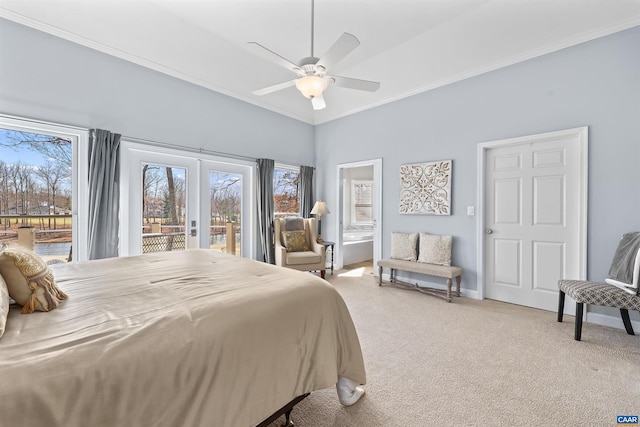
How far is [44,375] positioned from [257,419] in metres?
0.78

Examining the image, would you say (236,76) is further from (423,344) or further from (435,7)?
(423,344)

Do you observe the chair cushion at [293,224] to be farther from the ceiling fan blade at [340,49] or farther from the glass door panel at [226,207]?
the ceiling fan blade at [340,49]

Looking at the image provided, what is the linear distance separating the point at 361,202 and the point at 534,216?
454 centimetres

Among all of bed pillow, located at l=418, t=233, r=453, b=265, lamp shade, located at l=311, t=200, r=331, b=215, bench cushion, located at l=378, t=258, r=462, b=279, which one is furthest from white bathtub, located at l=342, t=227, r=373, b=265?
bed pillow, located at l=418, t=233, r=453, b=265

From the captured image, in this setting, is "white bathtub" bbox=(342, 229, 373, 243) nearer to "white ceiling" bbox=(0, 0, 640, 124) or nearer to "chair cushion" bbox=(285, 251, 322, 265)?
"chair cushion" bbox=(285, 251, 322, 265)

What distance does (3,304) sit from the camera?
3.48 feet

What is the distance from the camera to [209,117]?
A: 13.4 ft

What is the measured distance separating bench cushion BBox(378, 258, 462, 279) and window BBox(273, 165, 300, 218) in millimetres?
2160

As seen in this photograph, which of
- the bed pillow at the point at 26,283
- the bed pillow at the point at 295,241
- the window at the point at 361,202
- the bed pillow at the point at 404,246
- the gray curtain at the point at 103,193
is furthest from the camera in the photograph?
the window at the point at 361,202

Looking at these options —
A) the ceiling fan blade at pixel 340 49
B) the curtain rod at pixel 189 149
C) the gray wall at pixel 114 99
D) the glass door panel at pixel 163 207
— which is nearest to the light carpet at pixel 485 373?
the ceiling fan blade at pixel 340 49

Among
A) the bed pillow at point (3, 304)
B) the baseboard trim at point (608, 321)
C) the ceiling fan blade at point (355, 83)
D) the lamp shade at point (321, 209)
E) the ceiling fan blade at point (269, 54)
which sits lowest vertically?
the baseboard trim at point (608, 321)

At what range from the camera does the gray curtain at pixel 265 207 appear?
4.67m

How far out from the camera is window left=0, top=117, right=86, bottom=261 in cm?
269

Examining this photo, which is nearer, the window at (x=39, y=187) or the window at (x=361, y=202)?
the window at (x=39, y=187)
